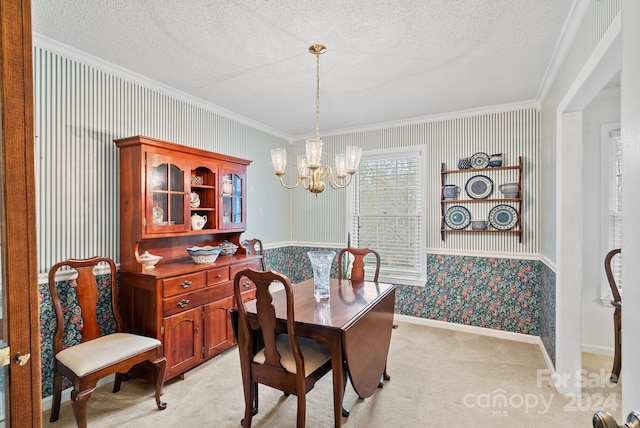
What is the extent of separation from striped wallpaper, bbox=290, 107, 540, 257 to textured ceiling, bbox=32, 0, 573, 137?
33 centimetres

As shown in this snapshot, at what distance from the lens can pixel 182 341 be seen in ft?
8.86

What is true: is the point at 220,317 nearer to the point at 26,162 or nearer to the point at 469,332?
the point at 26,162

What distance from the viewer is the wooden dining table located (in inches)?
73.7

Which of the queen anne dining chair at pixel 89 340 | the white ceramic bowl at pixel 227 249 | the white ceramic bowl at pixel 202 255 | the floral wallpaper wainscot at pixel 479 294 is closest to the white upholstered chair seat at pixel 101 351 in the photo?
the queen anne dining chair at pixel 89 340

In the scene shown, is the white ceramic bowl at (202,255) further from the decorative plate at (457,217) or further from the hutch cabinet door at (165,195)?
the decorative plate at (457,217)

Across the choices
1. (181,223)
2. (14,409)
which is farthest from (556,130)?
(14,409)

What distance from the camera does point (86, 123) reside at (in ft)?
8.38

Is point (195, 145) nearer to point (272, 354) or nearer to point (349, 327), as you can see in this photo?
point (272, 354)

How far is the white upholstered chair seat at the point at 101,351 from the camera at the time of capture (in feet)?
6.66

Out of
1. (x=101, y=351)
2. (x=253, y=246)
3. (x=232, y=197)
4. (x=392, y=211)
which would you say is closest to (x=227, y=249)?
(x=232, y=197)

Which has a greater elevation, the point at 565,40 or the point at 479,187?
the point at 565,40

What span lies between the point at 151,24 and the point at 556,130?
3072 mm

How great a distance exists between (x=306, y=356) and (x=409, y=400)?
0.96 metres

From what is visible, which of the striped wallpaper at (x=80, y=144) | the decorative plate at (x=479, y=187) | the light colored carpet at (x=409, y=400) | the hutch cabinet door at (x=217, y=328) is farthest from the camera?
the decorative plate at (x=479, y=187)
